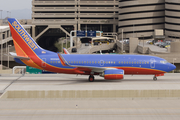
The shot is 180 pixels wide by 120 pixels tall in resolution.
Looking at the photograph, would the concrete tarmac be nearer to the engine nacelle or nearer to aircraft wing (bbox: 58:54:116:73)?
the engine nacelle

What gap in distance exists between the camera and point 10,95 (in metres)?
26.3

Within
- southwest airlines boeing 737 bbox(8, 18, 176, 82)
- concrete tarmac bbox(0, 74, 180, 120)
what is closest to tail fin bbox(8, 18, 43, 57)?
southwest airlines boeing 737 bbox(8, 18, 176, 82)

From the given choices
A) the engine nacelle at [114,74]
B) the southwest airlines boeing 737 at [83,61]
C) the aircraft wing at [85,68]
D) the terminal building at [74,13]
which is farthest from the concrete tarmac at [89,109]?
the terminal building at [74,13]

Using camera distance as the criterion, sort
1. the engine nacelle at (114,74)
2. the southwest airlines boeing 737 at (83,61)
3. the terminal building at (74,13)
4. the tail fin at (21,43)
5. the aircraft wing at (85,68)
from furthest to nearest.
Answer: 1. the terminal building at (74,13)
2. the tail fin at (21,43)
3. the southwest airlines boeing 737 at (83,61)
4. the engine nacelle at (114,74)
5. the aircraft wing at (85,68)

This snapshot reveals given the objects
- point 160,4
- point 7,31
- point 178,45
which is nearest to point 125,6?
point 160,4

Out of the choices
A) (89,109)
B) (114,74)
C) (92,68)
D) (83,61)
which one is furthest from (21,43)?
(89,109)

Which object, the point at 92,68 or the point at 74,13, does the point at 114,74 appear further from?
the point at 74,13

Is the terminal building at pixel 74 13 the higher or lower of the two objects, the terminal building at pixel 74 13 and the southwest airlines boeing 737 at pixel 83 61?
the higher

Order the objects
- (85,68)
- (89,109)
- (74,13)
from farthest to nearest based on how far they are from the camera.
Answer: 1. (74,13)
2. (85,68)
3. (89,109)

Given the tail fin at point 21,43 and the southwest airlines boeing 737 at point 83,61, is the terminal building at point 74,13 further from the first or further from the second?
the southwest airlines boeing 737 at point 83,61

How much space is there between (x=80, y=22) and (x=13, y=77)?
141 meters

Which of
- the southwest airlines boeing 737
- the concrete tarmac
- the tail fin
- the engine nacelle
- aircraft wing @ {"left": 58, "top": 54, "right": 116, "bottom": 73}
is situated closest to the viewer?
the concrete tarmac

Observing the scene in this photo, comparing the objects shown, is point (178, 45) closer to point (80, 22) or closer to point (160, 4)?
point (160, 4)

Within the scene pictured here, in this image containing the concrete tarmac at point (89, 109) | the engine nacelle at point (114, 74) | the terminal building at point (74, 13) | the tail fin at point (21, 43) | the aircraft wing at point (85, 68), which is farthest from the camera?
the terminal building at point (74, 13)
